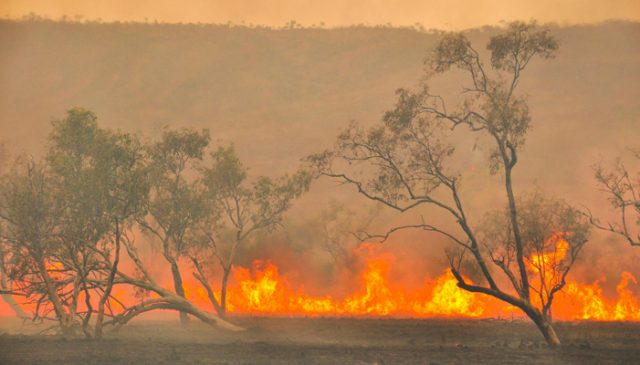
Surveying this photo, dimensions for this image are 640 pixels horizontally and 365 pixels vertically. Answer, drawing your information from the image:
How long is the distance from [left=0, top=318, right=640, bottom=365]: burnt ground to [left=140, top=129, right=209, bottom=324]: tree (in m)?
7.50

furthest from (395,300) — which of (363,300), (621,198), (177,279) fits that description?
(621,198)

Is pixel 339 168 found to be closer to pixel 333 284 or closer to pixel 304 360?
pixel 333 284

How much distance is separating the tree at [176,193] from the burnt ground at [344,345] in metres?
7.50

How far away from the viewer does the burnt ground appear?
4159cm

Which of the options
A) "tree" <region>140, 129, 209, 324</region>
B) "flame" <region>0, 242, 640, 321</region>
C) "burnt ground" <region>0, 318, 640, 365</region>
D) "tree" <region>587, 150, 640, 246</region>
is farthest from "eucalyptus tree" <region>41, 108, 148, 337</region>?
"tree" <region>587, 150, 640, 246</region>

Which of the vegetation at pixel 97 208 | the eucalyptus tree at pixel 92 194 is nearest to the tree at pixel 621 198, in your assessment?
the vegetation at pixel 97 208

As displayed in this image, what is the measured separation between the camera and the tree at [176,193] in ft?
228

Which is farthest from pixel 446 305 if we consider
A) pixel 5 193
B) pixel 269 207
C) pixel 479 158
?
pixel 479 158

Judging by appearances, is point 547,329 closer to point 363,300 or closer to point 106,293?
point 106,293

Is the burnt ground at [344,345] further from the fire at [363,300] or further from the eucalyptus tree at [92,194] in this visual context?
the fire at [363,300]

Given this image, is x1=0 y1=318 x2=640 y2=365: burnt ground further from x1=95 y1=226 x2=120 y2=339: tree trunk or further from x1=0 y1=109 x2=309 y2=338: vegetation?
x1=0 y1=109 x2=309 y2=338: vegetation

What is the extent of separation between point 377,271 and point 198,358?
46.0 metres

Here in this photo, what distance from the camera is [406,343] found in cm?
5262

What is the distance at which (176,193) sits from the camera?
7019 cm
